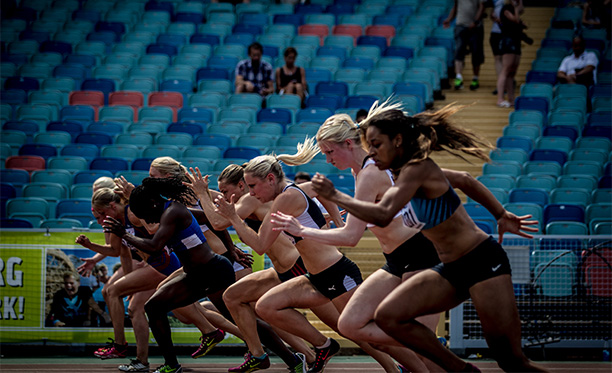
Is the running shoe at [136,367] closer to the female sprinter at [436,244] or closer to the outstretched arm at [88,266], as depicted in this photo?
the outstretched arm at [88,266]

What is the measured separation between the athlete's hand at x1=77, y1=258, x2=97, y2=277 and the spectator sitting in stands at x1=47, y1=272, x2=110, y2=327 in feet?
1.74

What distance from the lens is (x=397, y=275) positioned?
17.2 feet

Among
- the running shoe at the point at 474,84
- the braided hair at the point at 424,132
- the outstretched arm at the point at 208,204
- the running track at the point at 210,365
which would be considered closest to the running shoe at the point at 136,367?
the running track at the point at 210,365

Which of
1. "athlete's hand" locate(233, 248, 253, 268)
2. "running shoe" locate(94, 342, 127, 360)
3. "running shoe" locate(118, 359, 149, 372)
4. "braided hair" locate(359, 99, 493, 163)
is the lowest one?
"running shoe" locate(94, 342, 127, 360)

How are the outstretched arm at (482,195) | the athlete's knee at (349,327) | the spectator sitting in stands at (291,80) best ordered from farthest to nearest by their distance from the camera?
the spectator sitting in stands at (291,80) < the athlete's knee at (349,327) < the outstretched arm at (482,195)

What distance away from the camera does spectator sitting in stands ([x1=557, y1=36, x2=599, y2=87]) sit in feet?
48.3

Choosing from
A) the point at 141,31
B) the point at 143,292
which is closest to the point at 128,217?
the point at 143,292

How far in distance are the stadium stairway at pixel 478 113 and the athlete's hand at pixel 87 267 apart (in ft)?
9.30

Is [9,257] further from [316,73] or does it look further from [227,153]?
[316,73]

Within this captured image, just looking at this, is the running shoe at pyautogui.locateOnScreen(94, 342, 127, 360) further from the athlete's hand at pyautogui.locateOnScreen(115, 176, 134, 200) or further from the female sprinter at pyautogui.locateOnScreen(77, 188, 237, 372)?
the athlete's hand at pyautogui.locateOnScreen(115, 176, 134, 200)

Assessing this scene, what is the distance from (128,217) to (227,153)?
181 inches

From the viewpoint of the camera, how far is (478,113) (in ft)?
49.4

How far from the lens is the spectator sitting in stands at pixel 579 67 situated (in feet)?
48.3

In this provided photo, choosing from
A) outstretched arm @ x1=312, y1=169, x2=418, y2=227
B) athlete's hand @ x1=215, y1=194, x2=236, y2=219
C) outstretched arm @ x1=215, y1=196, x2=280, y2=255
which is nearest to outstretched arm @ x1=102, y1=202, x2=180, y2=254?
outstretched arm @ x1=215, y1=196, x2=280, y2=255
